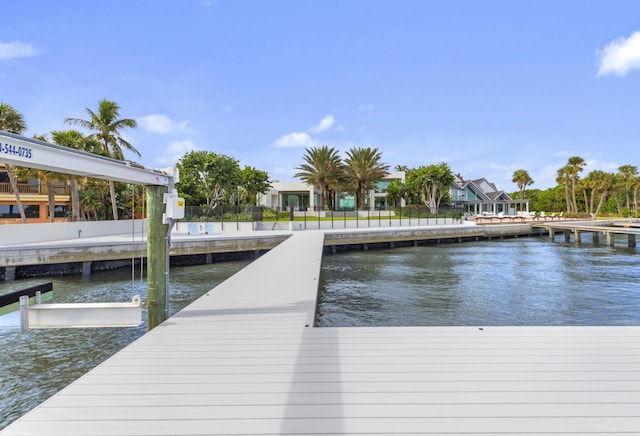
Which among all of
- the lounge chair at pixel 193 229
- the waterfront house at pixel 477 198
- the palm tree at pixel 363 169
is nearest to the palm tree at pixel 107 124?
the lounge chair at pixel 193 229

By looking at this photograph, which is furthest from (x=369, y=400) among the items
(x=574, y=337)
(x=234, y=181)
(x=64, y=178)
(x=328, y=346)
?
(x=234, y=181)

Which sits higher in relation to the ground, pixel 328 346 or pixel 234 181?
pixel 234 181

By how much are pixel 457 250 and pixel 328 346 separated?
73.0 feet

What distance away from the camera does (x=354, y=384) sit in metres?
3.51

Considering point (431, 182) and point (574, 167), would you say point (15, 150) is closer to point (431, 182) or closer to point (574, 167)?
point (431, 182)

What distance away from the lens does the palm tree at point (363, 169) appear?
46781 mm

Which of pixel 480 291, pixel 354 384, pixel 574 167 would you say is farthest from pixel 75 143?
pixel 574 167

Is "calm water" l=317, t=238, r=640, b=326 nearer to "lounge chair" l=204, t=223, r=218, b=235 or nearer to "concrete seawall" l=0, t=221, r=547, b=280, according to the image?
"concrete seawall" l=0, t=221, r=547, b=280

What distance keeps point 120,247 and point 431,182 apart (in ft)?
129

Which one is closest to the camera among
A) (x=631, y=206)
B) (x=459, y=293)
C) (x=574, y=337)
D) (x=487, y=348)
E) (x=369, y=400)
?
(x=369, y=400)

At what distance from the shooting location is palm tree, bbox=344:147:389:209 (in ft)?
153

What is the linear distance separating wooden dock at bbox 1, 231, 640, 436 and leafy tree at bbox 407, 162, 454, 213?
43.6 meters

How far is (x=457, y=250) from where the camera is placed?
24906 millimetres

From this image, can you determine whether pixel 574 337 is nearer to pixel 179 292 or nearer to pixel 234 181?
pixel 179 292
